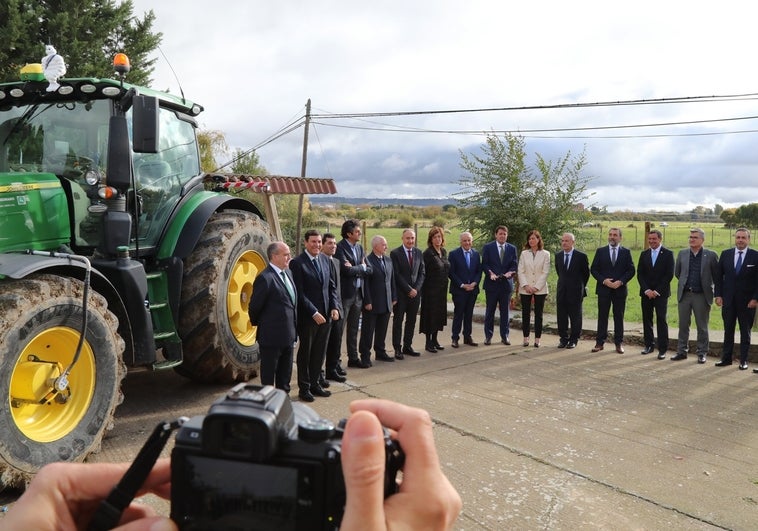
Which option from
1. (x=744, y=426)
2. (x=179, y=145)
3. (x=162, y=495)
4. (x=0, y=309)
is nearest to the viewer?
(x=162, y=495)

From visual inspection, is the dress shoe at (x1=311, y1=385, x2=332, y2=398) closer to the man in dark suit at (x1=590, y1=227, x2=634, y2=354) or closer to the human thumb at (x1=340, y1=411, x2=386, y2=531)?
the man in dark suit at (x1=590, y1=227, x2=634, y2=354)

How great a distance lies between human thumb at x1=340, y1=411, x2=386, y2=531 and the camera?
0.93 metres

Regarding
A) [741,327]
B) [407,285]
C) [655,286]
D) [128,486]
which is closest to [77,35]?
[407,285]

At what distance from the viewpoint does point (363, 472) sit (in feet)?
3.08

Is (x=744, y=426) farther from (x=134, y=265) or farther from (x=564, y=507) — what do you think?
(x=134, y=265)

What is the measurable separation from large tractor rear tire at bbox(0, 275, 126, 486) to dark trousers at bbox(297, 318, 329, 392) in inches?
81.7

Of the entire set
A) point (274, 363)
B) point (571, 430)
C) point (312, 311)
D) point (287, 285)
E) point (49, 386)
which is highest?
point (287, 285)

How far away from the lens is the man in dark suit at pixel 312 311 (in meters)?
6.16

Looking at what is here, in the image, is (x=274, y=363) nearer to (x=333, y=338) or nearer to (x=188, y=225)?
(x=333, y=338)

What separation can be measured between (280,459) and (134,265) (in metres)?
4.14

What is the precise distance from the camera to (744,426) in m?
5.47

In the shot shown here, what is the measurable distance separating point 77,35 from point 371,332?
13386mm

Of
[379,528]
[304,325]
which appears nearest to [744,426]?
[304,325]

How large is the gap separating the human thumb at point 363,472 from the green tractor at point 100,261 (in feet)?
11.2
